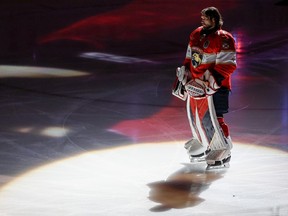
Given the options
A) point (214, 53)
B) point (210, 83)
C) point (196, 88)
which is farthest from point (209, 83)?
point (214, 53)

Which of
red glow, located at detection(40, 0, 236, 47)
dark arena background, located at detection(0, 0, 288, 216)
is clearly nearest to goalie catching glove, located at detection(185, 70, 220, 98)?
dark arena background, located at detection(0, 0, 288, 216)

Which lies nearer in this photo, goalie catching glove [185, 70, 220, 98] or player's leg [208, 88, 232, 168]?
goalie catching glove [185, 70, 220, 98]

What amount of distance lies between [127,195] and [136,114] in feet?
7.28

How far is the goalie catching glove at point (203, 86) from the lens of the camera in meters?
5.42

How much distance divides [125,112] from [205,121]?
1.79 m

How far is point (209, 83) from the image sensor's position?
5422 mm

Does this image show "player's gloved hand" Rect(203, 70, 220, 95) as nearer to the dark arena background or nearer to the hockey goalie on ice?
the hockey goalie on ice

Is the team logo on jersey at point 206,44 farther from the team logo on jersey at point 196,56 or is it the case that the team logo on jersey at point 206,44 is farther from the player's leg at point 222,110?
the player's leg at point 222,110

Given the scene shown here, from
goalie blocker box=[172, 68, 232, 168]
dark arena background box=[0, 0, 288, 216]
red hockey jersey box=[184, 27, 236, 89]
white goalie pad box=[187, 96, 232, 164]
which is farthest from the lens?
white goalie pad box=[187, 96, 232, 164]

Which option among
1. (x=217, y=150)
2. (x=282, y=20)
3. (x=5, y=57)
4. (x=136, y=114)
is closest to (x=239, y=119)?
(x=136, y=114)

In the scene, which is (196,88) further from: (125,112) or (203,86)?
(125,112)

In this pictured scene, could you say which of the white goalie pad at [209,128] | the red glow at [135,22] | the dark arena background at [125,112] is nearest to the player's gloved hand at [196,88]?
the white goalie pad at [209,128]

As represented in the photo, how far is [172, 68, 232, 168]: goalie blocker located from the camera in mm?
5500

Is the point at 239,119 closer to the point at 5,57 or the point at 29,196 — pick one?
the point at 29,196
